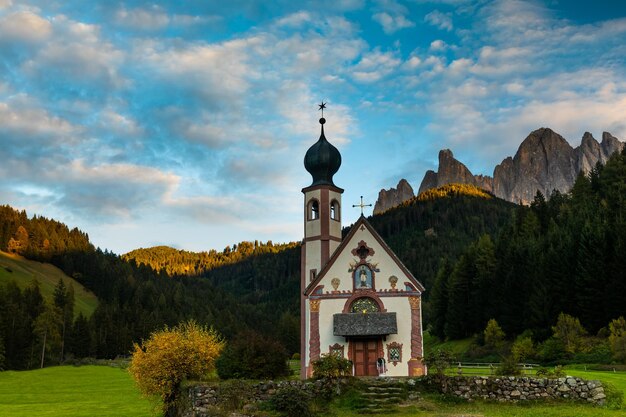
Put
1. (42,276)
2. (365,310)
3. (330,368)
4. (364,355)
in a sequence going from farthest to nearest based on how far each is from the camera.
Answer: (42,276)
(365,310)
(364,355)
(330,368)

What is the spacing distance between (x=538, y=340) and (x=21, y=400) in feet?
181

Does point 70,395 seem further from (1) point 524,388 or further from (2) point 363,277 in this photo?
(1) point 524,388

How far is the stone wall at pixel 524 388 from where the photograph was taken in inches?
1143

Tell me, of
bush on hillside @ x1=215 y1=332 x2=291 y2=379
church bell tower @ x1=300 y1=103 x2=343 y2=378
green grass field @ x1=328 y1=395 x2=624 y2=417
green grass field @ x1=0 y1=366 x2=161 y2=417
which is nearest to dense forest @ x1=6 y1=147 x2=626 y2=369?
church bell tower @ x1=300 y1=103 x2=343 y2=378

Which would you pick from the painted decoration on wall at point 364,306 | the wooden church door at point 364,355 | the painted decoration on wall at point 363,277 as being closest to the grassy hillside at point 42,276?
the painted decoration on wall at point 364,306

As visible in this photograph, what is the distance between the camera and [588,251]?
71250 millimetres

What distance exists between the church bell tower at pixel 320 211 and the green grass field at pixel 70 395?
13339 millimetres

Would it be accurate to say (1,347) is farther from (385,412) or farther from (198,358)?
(385,412)

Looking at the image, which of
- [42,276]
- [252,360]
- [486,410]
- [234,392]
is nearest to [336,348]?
[252,360]

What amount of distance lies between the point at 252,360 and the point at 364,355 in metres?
8.56

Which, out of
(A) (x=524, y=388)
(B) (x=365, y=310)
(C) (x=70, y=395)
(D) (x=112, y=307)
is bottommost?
(C) (x=70, y=395)

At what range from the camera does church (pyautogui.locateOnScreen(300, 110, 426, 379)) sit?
4081 centimetres

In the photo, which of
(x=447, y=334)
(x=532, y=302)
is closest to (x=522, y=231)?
(x=447, y=334)

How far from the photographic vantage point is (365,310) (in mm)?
42000
